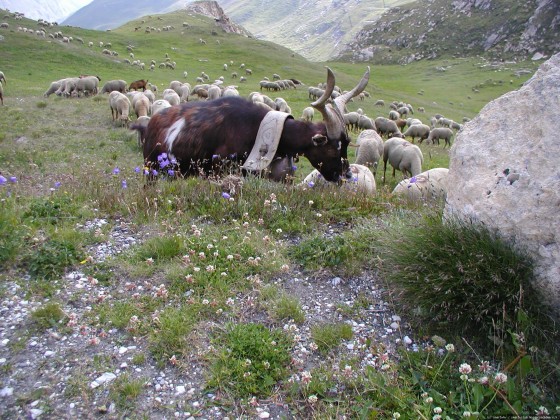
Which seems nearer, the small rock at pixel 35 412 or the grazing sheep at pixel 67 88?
the small rock at pixel 35 412

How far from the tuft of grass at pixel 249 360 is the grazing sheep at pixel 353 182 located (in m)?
3.26

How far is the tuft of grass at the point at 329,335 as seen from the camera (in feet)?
12.8

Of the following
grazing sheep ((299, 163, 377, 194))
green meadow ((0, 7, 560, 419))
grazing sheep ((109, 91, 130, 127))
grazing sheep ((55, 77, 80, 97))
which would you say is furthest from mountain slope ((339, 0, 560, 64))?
green meadow ((0, 7, 560, 419))

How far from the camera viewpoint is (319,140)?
27.5ft

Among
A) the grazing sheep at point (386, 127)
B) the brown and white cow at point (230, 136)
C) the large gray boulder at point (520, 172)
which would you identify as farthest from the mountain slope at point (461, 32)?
the large gray boulder at point (520, 172)

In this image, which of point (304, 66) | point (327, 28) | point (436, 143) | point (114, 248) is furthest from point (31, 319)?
point (327, 28)

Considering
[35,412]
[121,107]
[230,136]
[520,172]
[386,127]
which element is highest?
[520,172]

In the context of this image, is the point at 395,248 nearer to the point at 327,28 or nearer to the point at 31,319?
the point at 31,319

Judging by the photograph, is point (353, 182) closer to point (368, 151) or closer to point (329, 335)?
point (329, 335)

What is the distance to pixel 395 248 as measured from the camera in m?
4.55

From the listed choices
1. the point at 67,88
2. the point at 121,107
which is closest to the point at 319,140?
the point at 121,107

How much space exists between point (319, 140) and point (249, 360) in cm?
548

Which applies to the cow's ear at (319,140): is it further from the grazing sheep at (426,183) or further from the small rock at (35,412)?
the small rock at (35,412)

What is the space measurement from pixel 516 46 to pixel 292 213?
87.6 m
